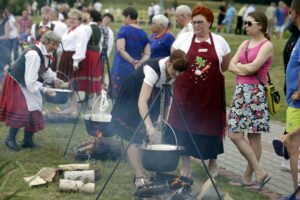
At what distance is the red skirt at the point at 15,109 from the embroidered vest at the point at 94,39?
273 cm

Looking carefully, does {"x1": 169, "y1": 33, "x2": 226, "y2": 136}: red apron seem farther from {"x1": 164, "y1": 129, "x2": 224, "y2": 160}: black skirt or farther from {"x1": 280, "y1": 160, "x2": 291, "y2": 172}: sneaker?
{"x1": 280, "y1": 160, "x2": 291, "y2": 172}: sneaker

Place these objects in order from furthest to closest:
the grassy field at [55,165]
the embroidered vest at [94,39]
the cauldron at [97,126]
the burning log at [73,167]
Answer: the embroidered vest at [94,39]
the cauldron at [97,126]
the burning log at [73,167]
the grassy field at [55,165]

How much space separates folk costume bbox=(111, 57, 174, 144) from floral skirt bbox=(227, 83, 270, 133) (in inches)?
36.4

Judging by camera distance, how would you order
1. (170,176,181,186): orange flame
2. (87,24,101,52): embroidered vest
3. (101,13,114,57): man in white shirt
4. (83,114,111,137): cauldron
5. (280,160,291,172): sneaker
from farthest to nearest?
1. (101,13,114,57): man in white shirt
2. (87,24,101,52): embroidered vest
3. (280,160,291,172): sneaker
4. (83,114,111,137): cauldron
5. (170,176,181,186): orange flame

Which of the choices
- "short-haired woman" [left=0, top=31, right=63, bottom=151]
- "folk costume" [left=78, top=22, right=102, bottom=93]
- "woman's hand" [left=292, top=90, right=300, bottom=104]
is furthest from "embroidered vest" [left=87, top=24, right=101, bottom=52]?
"woman's hand" [left=292, top=90, right=300, bottom=104]


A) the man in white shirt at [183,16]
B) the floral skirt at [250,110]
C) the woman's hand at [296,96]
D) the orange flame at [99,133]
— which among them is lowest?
the orange flame at [99,133]

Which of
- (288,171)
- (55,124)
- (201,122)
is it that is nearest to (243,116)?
(201,122)

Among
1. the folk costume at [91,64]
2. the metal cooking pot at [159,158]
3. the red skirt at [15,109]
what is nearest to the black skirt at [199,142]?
the metal cooking pot at [159,158]

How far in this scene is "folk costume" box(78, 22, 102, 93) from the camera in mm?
9609

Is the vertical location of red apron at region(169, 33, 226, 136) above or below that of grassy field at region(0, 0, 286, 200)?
above

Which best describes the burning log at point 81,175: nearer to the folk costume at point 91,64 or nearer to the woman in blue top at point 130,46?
the woman in blue top at point 130,46

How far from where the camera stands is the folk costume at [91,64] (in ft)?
31.5

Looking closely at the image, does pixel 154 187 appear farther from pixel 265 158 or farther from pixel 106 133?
pixel 265 158

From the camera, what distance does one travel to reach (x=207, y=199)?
218 inches
